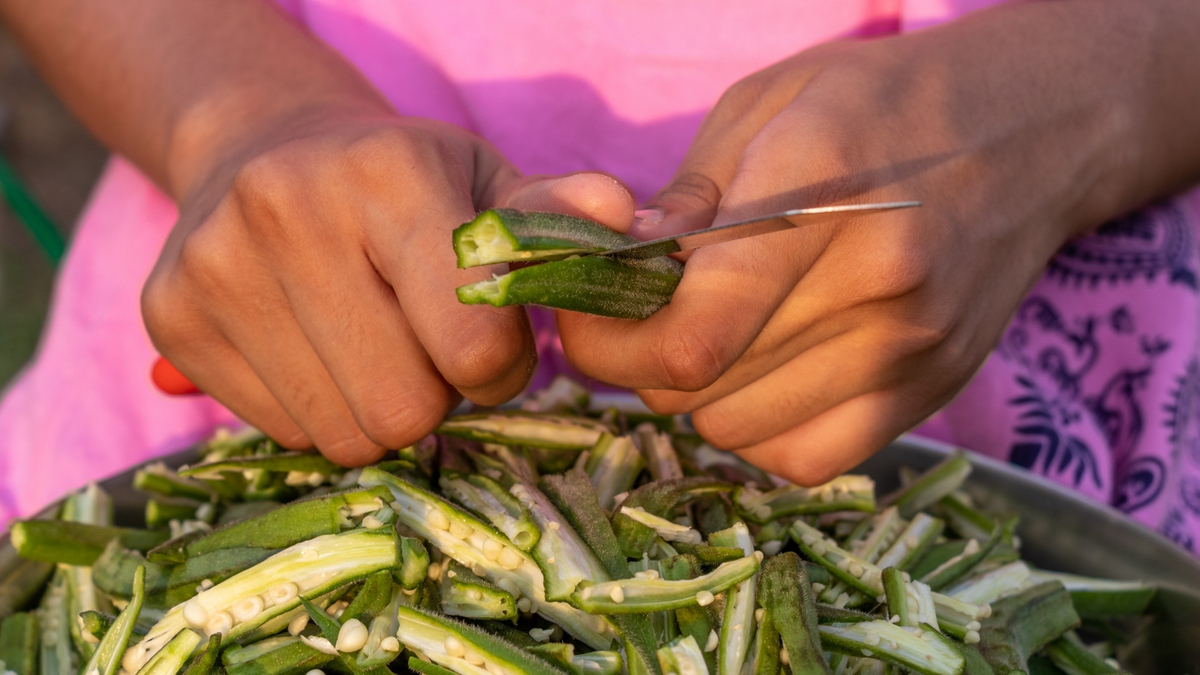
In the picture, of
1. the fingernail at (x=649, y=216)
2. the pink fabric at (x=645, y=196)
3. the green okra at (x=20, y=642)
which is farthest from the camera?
the pink fabric at (x=645, y=196)

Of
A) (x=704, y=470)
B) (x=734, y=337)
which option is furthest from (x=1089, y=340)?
(x=734, y=337)

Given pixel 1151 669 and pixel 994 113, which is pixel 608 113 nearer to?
pixel 994 113

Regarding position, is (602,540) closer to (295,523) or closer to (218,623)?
(295,523)

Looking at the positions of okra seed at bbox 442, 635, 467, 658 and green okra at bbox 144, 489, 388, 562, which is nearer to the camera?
okra seed at bbox 442, 635, 467, 658

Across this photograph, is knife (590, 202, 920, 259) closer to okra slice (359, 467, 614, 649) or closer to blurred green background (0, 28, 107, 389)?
okra slice (359, 467, 614, 649)

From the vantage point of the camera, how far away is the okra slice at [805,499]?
192 cm

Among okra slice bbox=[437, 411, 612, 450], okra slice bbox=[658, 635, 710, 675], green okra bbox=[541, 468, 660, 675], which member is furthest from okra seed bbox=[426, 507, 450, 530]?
okra slice bbox=[658, 635, 710, 675]

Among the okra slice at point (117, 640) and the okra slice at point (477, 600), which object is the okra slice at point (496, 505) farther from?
the okra slice at point (117, 640)

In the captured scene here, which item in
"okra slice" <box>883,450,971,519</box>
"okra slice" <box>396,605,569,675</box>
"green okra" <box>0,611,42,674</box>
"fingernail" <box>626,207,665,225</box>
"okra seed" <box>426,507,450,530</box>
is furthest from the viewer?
"okra slice" <box>883,450,971,519</box>

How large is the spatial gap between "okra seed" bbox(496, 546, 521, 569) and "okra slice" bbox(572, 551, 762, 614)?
5.6 inches

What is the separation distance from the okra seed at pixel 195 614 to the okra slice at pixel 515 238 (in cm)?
75

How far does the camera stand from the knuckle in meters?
1.45

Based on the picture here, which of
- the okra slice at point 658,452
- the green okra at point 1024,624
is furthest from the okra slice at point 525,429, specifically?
the green okra at point 1024,624

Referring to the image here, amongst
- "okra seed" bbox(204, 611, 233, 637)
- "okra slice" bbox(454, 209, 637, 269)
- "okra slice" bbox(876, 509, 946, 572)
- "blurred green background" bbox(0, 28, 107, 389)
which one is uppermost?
"okra slice" bbox(454, 209, 637, 269)
